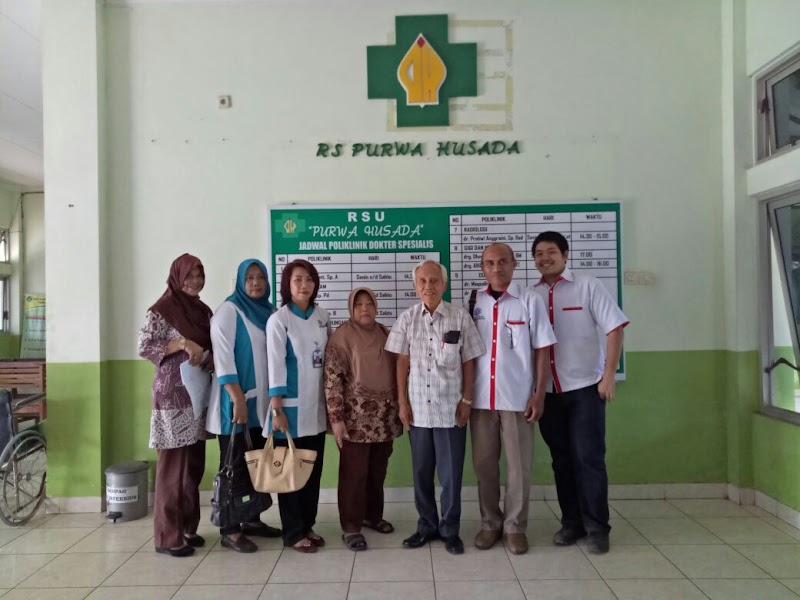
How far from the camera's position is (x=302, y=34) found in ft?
12.3

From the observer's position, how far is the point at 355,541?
296 centimetres

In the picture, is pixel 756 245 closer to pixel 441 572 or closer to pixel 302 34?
pixel 441 572

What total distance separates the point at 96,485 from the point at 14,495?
2.13 feet

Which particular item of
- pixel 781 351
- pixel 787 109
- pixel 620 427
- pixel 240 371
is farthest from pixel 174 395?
pixel 787 109

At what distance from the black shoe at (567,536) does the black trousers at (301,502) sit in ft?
4.45

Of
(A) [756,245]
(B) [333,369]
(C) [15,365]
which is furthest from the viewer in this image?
(C) [15,365]

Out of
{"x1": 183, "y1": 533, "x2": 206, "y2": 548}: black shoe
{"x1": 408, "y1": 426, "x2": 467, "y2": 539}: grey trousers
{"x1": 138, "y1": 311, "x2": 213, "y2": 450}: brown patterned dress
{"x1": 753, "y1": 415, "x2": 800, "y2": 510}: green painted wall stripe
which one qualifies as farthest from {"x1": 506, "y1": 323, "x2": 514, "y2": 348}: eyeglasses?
{"x1": 183, "y1": 533, "x2": 206, "y2": 548}: black shoe

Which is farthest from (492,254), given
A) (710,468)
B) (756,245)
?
(710,468)

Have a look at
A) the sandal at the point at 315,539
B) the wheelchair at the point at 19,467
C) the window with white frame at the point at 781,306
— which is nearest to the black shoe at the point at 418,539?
the sandal at the point at 315,539

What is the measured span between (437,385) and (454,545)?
0.86 metres

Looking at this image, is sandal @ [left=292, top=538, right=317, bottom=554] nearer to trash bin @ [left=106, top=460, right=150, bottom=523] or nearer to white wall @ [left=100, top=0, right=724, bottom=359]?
trash bin @ [left=106, top=460, right=150, bottom=523]

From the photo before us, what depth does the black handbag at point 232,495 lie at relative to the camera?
2848 mm

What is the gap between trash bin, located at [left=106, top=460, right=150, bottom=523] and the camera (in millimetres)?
3455

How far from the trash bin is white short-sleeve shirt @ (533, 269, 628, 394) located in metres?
2.64
